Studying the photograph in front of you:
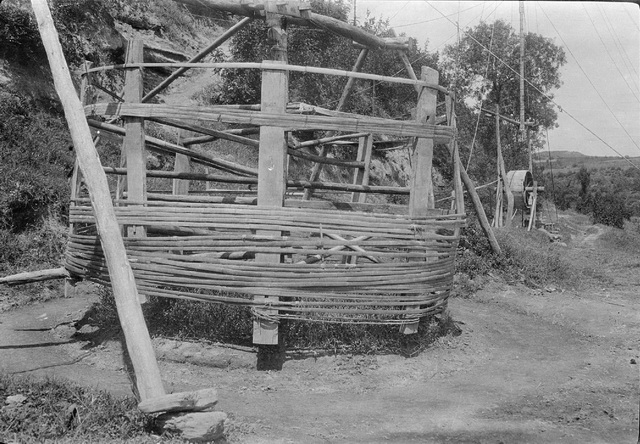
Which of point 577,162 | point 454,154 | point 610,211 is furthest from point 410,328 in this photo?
point 577,162

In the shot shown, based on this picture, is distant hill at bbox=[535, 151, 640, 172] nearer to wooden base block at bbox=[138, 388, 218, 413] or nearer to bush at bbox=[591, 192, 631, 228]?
bush at bbox=[591, 192, 631, 228]

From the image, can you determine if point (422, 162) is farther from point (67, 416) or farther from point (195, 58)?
point (67, 416)

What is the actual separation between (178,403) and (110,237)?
1.61m

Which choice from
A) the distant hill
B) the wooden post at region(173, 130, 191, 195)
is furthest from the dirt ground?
the distant hill

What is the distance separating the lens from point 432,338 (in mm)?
6711

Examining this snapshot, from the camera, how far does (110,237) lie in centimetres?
480

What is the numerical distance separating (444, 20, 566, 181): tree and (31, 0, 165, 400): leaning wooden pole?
25.8 meters

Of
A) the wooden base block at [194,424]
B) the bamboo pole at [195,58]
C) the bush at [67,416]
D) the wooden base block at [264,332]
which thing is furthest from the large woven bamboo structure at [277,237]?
the wooden base block at [194,424]

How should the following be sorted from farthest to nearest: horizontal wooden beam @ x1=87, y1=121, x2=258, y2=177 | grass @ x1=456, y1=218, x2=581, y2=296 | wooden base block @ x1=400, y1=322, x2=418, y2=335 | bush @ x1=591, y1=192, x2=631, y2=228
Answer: bush @ x1=591, y1=192, x2=631, y2=228
grass @ x1=456, y1=218, x2=581, y2=296
horizontal wooden beam @ x1=87, y1=121, x2=258, y2=177
wooden base block @ x1=400, y1=322, x2=418, y2=335

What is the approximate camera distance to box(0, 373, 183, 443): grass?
3824 mm

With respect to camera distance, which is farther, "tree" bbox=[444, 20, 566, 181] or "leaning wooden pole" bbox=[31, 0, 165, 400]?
"tree" bbox=[444, 20, 566, 181]

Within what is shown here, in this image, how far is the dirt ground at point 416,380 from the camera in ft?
15.1

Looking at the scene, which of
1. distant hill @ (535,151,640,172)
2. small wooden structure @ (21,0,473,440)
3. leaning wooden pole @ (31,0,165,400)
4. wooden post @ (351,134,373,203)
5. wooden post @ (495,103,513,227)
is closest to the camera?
leaning wooden pole @ (31,0,165,400)

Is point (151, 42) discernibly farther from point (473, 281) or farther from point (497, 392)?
point (497, 392)
